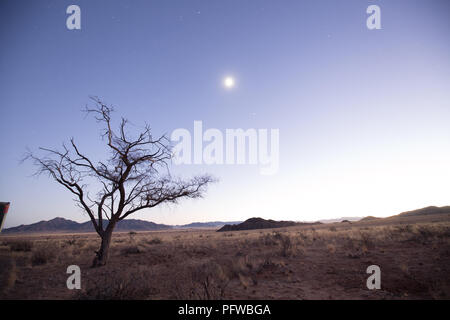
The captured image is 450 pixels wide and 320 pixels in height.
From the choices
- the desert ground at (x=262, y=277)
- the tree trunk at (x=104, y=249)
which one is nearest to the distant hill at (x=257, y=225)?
the desert ground at (x=262, y=277)

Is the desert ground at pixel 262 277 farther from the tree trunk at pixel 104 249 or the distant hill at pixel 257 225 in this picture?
the distant hill at pixel 257 225

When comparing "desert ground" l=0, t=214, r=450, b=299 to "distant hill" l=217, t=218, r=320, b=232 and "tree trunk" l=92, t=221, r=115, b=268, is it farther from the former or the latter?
"distant hill" l=217, t=218, r=320, b=232

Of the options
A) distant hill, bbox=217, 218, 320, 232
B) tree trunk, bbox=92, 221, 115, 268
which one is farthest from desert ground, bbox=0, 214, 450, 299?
distant hill, bbox=217, 218, 320, 232

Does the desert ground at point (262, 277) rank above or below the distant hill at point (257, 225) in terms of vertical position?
above

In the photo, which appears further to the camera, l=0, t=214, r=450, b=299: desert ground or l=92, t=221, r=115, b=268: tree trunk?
l=92, t=221, r=115, b=268: tree trunk

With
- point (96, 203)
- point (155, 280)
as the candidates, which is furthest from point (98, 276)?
point (96, 203)

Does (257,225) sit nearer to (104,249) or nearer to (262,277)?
(104,249)

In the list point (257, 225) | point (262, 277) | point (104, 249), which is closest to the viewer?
point (262, 277)

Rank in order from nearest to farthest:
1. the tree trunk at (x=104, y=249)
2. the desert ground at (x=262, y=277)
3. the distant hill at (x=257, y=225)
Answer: the desert ground at (x=262, y=277) → the tree trunk at (x=104, y=249) → the distant hill at (x=257, y=225)

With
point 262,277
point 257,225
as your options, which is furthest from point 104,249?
point 257,225

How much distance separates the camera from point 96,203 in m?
10.8
